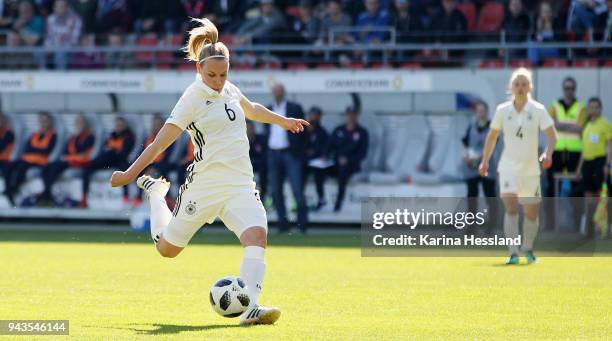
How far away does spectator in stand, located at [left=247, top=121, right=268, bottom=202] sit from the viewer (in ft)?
75.0

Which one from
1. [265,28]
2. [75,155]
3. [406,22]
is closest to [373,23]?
[406,22]

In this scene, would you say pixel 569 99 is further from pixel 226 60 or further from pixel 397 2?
pixel 226 60

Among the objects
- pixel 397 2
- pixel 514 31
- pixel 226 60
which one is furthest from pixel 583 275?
pixel 397 2

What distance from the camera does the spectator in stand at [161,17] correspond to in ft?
84.4

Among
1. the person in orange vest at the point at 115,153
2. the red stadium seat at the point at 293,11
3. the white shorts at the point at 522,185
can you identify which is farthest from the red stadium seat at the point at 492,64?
the white shorts at the point at 522,185

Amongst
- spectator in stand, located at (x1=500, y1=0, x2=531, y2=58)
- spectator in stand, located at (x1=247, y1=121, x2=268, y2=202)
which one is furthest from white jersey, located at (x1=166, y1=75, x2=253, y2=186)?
spectator in stand, located at (x1=500, y1=0, x2=531, y2=58)

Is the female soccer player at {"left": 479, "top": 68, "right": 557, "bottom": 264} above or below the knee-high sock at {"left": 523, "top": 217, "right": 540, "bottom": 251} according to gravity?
above

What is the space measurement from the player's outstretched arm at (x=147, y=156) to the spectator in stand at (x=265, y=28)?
1453 cm

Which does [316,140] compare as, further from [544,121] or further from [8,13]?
[8,13]

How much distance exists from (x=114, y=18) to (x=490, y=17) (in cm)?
757

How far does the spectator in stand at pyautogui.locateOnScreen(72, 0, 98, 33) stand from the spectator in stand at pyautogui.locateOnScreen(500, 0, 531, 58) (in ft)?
27.7

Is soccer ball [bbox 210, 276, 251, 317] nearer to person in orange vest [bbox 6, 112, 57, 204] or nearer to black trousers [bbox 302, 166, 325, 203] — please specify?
black trousers [bbox 302, 166, 325, 203]

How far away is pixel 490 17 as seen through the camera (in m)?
23.3

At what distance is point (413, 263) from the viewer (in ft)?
51.4
